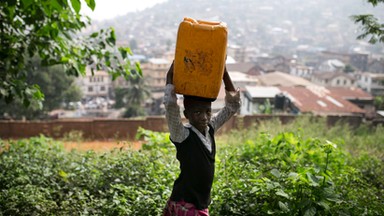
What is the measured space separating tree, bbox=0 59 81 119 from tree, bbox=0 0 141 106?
17138 millimetres

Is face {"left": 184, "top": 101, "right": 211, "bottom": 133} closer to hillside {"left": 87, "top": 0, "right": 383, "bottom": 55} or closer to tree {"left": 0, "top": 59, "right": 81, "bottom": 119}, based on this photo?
tree {"left": 0, "top": 59, "right": 81, "bottom": 119}

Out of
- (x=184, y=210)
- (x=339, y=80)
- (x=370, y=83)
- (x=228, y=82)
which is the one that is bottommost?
(x=370, y=83)

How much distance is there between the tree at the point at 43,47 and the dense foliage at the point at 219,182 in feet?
2.79

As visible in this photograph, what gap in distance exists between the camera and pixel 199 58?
2.23 meters

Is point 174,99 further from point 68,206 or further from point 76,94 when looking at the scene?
point 76,94

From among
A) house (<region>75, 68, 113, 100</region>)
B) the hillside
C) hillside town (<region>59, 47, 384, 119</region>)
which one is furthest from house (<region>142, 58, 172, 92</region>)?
the hillside

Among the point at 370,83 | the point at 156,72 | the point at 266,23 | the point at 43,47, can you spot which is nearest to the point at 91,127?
the point at 43,47

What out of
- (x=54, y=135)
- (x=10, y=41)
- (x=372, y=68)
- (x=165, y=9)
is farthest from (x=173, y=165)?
(x=165, y=9)

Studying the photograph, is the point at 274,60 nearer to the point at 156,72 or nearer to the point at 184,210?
the point at 156,72

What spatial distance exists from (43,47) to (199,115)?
8.60 feet

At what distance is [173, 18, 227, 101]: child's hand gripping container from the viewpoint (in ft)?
7.29

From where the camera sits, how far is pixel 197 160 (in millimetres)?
2250

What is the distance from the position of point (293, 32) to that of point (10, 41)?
137803 mm

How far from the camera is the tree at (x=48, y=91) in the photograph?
71.4ft
